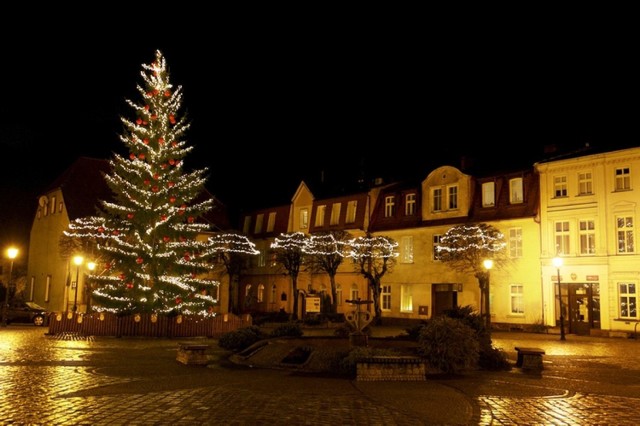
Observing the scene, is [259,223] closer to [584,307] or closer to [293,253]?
[293,253]

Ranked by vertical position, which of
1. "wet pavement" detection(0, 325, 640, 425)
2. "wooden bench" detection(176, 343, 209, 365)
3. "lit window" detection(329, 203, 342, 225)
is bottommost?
"wet pavement" detection(0, 325, 640, 425)

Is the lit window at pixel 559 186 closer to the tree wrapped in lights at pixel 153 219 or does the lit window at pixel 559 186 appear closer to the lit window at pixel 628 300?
the lit window at pixel 628 300

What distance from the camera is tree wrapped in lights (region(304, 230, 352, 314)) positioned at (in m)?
42.5

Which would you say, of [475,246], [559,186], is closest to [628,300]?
[559,186]

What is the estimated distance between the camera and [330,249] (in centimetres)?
4269

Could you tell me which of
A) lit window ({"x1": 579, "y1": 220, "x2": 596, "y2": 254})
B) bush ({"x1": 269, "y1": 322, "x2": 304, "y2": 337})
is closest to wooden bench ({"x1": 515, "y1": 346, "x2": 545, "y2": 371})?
bush ({"x1": 269, "y1": 322, "x2": 304, "y2": 337})

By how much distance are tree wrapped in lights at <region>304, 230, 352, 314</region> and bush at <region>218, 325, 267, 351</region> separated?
799 inches

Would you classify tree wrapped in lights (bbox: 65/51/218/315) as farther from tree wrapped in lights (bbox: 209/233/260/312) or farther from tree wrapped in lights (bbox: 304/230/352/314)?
tree wrapped in lights (bbox: 209/233/260/312)


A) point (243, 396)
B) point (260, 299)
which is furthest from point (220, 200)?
point (243, 396)

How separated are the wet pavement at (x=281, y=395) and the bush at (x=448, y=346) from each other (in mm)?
483

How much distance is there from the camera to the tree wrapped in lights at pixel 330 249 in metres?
42.5

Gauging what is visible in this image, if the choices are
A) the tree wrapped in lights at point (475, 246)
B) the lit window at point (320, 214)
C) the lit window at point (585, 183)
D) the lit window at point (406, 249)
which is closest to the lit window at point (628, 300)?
the lit window at point (585, 183)

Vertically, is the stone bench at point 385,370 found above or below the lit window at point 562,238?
below

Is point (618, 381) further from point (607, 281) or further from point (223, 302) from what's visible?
point (223, 302)
